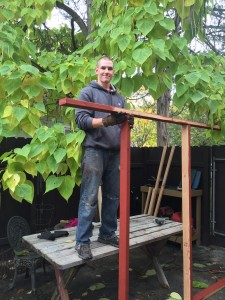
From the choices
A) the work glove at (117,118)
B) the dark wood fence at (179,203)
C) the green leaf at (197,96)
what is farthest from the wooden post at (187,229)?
the dark wood fence at (179,203)

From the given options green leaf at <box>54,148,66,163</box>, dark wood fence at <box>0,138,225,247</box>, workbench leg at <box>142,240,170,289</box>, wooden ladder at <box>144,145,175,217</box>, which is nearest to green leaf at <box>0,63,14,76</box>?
green leaf at <box>54,148,66,163</box>

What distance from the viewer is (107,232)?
3.37 m

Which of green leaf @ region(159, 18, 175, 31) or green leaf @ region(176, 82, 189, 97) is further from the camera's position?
green leaf @ region(176, 82, 189, 97)

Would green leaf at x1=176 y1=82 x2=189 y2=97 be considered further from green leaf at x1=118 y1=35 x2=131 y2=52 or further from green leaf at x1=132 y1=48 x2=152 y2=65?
green leaf at x1=118 y1=35 x2=131 y2=52

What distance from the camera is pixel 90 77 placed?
3.35 meters

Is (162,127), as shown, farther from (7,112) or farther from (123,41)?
(7,112)

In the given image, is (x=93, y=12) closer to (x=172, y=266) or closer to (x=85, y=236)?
(x=85, y=236)

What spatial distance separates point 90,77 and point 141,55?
833mm

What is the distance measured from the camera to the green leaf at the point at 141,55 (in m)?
2.63

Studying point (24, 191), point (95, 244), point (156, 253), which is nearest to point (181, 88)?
point (24, 191)

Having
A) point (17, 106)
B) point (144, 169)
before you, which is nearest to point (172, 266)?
point (144, 169)

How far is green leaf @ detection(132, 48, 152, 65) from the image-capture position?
2631 millimetres

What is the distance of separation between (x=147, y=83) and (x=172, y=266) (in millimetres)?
3201

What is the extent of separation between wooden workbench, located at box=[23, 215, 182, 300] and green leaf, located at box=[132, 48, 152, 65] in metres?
1.80
